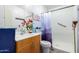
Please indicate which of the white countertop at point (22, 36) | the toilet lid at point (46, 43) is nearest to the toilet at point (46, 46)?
the toilet lid at point (46, 43)

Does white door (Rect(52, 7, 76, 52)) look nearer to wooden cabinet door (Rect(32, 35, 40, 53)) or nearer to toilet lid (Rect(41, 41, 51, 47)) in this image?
toilet lid (Rect(41, 41, 51, 47))

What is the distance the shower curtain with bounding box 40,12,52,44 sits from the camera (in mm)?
1702

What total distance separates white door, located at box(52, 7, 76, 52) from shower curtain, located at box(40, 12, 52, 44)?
6cm

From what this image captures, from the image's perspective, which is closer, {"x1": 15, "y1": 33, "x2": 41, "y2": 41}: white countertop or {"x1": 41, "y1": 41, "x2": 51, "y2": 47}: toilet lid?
{"x1": 15, "y1": 33, "x2": 41, "y2": 41}: white countertop

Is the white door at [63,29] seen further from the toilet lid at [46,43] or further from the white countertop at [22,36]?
the white countertop at [22,36]

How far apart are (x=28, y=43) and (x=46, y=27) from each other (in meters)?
0.35

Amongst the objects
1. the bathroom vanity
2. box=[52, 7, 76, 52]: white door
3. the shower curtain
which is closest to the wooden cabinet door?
the bathroom vanity

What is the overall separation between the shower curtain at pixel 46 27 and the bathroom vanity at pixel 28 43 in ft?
0.31

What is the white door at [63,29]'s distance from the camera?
65.2 inches

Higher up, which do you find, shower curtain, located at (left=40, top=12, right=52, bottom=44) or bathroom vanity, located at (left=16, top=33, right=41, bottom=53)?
shower curtain, located at (left=40, top=12, right=52, bottom=44)

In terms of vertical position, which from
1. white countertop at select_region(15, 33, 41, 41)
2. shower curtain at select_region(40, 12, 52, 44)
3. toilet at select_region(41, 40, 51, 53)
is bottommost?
toilet at select_region(41, 40, 51, 53)

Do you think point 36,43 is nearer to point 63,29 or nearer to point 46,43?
point 46,43

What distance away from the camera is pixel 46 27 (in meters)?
1.73

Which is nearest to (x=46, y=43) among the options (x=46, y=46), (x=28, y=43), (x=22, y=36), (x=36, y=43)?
(x=46, y=46)
